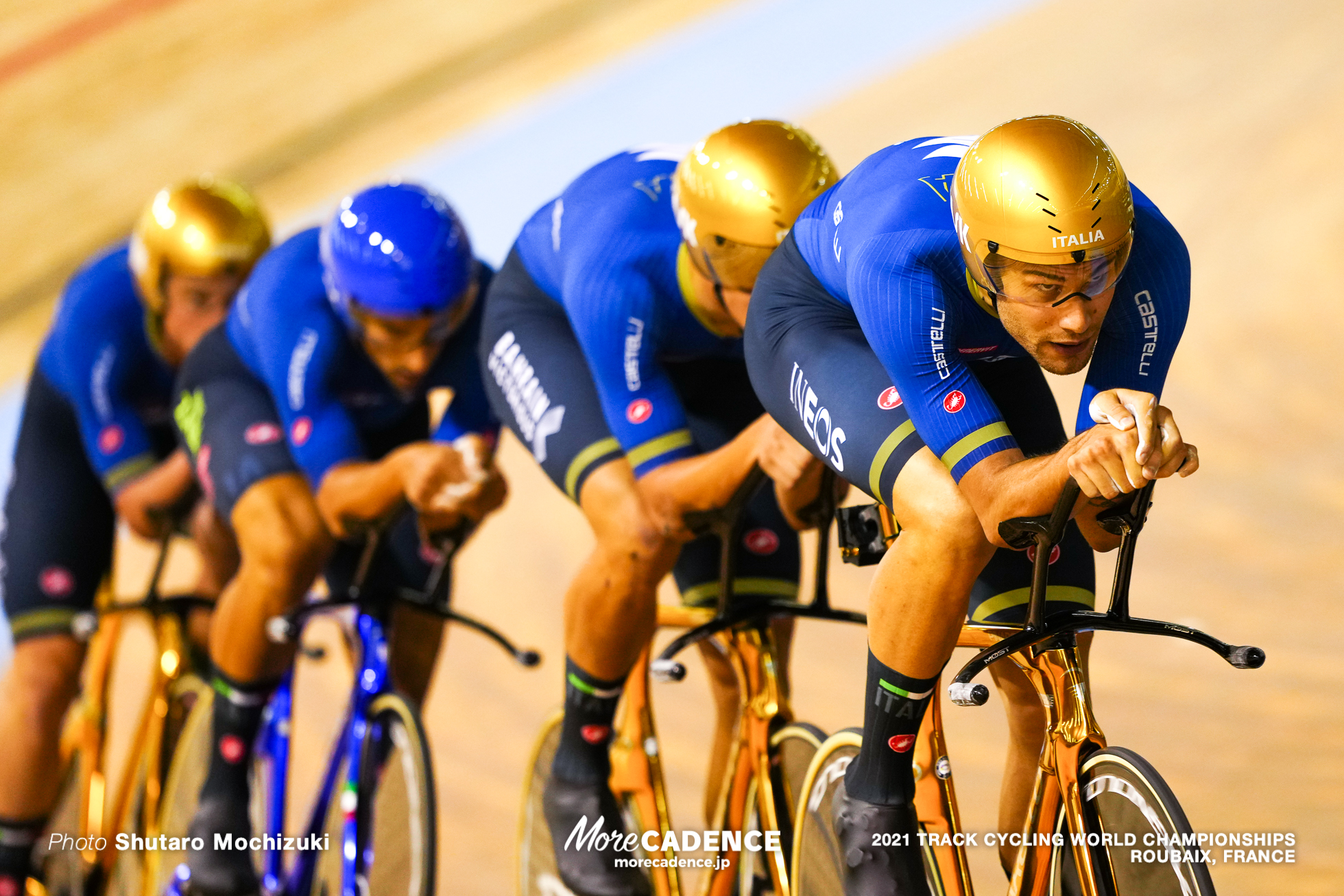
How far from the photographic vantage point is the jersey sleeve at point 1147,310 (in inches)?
84.8

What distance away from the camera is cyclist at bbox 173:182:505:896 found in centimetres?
335

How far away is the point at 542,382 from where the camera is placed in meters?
3.14

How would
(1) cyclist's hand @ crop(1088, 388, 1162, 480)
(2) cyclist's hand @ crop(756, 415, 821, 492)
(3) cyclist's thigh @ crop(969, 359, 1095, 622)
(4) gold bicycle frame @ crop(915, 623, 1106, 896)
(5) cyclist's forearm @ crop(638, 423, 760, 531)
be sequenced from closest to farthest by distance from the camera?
(1) cyclist's hand @ crop(1088, 388, 1162, 480), (4) gold bicycle frame @ crop(915, 623, 1106, 896), (3) cyclist's thigh @ crop(969, 359, 1095, 622), (2) cyclist's hand @ crop(756, 415, 821, 492), (5) cyclist's forearm @ crop(638, 423, 760, 531)

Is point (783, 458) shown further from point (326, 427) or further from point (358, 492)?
point (326, 427)

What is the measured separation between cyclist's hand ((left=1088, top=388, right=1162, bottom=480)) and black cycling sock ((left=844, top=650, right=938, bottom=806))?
0.55m

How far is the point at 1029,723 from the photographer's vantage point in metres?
2.43

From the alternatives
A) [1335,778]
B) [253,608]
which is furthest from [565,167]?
[1335,778]

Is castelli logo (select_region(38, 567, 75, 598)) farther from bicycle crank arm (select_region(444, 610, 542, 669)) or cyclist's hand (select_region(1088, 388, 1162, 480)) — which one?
cyclist's hand (select_region(1088, 388, 1162, 480))

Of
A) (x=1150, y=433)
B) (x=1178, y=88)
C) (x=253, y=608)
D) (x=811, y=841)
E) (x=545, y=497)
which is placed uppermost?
(x=1178, y=88)

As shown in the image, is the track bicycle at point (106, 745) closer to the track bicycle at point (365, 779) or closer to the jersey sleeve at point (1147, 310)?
the track bicycle at point (365, 779)

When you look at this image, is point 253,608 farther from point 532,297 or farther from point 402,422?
point 532,297

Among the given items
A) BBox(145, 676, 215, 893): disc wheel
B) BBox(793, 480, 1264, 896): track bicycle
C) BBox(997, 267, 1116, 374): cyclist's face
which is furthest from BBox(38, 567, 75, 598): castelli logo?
BBox(997, 267, 1116, 374): cyclist's face

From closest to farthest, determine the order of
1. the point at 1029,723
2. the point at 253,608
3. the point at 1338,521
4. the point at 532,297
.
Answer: the point at 1029,723
the point at 532,297
the point at 253,608
the point at 1338,521

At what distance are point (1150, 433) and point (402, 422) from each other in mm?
2439
